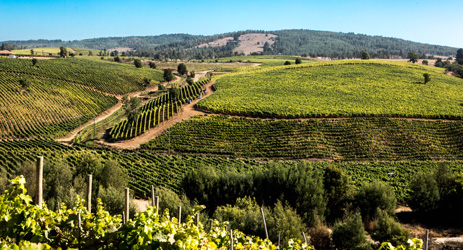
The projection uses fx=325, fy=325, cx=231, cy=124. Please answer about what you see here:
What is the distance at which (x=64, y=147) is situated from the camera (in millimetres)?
49156

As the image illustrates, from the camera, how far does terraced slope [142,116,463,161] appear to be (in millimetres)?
51844

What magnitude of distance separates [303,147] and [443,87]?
59293mm

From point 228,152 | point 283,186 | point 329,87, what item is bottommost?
point 228,152


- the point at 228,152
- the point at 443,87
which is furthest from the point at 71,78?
the point at 443,87

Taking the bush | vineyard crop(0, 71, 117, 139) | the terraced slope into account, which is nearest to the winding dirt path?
the terraced slope

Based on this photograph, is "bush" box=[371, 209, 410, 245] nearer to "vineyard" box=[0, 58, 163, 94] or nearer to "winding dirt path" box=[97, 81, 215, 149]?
"winding dirt path" box=[97, 81, 215, 149]

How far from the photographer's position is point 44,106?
72.4 metres

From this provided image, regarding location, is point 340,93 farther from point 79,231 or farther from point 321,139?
point 79,231

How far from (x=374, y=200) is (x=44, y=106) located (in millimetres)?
70664

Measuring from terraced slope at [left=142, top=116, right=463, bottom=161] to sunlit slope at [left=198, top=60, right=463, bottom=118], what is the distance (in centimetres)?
375

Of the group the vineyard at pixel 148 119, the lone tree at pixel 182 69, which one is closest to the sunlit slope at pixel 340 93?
the vineyard at pixel 148 119

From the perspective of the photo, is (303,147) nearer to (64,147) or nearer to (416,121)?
(416,121)

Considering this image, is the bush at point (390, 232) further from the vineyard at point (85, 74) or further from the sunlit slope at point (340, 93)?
the vineyard at point (85, 74)

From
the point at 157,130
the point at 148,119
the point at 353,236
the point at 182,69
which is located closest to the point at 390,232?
the point at 353,236
